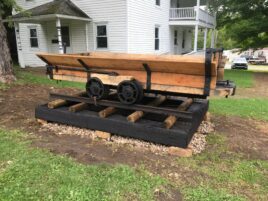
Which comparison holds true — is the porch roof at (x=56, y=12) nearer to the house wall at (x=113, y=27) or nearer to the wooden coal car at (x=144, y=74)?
the house wall at (x=113, y=27)

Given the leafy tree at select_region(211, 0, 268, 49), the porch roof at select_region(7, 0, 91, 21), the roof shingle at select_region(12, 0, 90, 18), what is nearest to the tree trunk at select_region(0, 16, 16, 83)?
the porch roof at select_region(7, 0, 91, 21)

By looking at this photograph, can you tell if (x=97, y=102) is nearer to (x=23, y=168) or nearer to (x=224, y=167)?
(x=23, y=168)

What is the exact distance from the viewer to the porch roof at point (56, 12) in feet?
40.4

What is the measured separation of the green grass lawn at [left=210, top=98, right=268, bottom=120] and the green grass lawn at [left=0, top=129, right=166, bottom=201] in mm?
3786

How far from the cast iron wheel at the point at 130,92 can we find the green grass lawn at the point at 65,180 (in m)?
1.10

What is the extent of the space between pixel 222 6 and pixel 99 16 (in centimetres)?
1126

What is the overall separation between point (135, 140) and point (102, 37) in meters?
10.9

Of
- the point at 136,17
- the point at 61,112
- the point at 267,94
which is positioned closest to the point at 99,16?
the point at 136,17

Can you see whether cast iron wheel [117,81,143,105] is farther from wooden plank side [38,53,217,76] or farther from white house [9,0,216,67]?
white house [9,0,216,67]

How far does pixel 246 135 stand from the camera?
445cm

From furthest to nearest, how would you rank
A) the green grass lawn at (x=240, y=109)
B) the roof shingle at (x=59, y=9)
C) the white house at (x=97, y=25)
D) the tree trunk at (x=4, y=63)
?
the white house at (x=97, y=25)
the roof shingle at (x=59, y=9)
the tree trunk at (x=4, y=63)
the green grass lawn at (x=240, y=109)

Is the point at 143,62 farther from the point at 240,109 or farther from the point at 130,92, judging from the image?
the point at 240,109

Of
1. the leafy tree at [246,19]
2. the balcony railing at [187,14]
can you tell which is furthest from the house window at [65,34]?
the leafy tree at [246,19]

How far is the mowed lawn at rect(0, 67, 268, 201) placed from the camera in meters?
2.58
